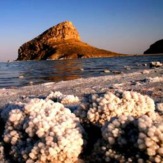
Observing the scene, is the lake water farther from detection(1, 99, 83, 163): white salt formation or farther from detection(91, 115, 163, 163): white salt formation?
detection(91, 115, 163, 163): white salt formation

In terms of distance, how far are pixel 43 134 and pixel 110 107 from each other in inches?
40.1

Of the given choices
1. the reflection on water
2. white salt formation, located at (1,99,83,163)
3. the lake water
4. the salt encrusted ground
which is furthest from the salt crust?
the reflection on water

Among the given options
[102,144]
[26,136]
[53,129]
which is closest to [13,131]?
[26,136]

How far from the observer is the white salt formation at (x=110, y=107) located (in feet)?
13.8

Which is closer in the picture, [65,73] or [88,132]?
[88,132]

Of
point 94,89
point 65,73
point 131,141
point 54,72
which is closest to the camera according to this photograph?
point 131,141

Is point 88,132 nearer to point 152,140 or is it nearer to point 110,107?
point 110,107

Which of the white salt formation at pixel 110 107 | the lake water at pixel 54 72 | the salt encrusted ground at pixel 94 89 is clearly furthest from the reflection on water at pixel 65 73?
A: the white salt formation at pixel 110 107

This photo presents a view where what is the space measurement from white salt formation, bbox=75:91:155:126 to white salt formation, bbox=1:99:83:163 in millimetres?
220

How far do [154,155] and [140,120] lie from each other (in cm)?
47

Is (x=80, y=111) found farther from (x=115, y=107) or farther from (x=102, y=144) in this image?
(x=102, y=144)

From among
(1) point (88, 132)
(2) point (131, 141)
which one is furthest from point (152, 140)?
(1) point (88, 132)

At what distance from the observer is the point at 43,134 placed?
385 centimetres

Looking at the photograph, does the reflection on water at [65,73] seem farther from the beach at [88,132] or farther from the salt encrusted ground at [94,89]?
the beach at [88,132]
